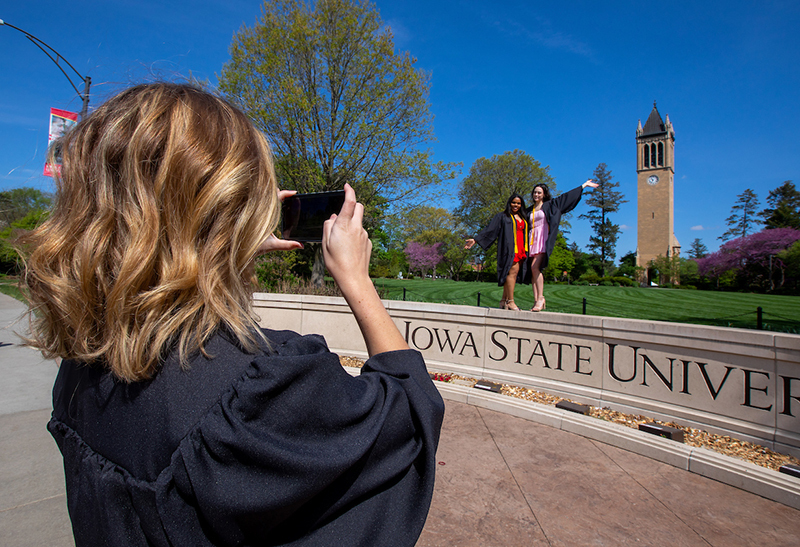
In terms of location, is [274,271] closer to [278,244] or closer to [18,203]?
[18,203]

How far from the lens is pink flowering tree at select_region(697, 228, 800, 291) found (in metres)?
23.1

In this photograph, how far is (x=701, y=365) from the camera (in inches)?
170

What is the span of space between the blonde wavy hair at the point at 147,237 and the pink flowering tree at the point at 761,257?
2900 centimetres

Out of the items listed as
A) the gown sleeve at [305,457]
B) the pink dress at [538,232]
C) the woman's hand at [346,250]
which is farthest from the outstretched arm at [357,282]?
the pink dress at [538,232]

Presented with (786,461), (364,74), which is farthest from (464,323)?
(364,74)

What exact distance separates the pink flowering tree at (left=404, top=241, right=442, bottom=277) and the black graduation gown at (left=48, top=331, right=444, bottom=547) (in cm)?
4454

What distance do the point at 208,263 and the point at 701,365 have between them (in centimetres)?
516

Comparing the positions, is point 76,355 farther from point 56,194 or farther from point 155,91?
point 155,91

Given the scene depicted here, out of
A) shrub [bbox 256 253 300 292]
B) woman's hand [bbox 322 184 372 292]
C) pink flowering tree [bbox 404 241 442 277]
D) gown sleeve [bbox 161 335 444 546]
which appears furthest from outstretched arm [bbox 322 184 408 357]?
pink flowering tree [bbox 404 241 442 277]

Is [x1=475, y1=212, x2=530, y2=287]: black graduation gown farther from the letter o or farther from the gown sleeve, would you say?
the gown sleeve

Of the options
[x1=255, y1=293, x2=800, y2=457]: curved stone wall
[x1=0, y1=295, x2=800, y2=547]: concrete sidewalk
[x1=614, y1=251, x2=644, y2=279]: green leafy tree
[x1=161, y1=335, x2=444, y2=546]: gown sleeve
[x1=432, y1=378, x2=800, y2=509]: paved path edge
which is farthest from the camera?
[x1=614, y1=251, x2=644, y2=279]: green leafy tree

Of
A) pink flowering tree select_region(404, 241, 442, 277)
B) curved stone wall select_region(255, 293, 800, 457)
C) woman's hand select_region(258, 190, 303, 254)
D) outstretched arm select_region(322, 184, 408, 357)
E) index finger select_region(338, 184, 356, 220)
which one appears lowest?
curved stone wall select_region(255, 293, 800, 457)

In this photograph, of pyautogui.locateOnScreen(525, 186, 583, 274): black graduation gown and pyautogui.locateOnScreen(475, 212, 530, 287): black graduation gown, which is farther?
pyautogui.locateOnScreen(475, 212, 530, 287): black graduation gown

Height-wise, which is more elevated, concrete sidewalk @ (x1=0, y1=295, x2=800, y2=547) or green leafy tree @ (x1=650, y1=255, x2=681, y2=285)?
green leafy tree @ (x1=650, y1=255, x2=681, y2=285)
